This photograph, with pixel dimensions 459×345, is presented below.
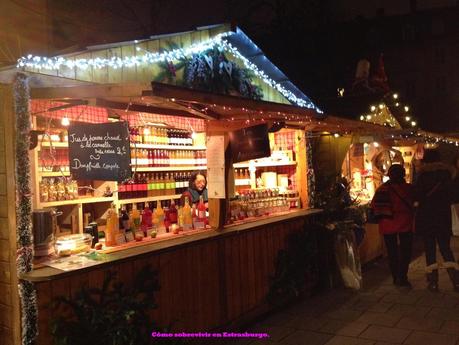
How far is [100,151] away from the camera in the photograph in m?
4.73

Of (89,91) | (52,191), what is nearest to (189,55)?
(52,191)

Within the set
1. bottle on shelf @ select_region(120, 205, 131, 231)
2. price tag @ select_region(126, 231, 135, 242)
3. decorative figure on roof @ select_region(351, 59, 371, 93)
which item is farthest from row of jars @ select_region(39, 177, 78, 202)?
decorative figure on roof @ select_region(351, 59, 371, 93)

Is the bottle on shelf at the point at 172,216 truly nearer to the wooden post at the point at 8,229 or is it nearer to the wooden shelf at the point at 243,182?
the wooden post at the point at 8,229

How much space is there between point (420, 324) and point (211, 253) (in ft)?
9.39

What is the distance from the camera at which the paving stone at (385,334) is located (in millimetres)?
5484

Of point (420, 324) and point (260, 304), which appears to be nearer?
point (420, 324)

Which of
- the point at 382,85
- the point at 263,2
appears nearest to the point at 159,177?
the point at 382,85

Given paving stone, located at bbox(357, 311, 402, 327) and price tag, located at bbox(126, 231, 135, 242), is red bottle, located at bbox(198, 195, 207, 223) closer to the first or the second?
price tag, located at bbox(126, 231, 135, 242)

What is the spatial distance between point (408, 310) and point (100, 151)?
188 inches

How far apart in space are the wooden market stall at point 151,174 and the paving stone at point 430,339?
6.46ft

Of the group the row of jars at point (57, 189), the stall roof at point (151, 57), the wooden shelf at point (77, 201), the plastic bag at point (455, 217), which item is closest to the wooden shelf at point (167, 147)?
the wooden shelf at point (77, 201)

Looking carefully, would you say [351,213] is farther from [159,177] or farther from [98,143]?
[98,143]

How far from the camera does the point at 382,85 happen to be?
561 inches

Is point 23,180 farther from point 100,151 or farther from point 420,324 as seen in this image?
point 420,324
